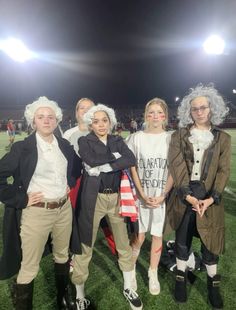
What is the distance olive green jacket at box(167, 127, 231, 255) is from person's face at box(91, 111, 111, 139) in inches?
28.0

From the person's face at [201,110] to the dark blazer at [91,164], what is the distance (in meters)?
0.78

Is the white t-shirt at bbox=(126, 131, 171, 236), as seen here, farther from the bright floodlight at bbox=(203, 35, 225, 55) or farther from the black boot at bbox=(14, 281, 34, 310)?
the bright floodlight at bbox=(203, 35, 225, 55)

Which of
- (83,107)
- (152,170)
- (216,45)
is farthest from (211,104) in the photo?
(216,45)

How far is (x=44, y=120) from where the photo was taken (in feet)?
8.36

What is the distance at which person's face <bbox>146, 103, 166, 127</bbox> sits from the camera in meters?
3.07

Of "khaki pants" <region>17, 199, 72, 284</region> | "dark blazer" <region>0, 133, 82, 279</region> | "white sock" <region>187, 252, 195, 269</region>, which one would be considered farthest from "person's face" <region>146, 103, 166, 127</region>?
"white sock" <region>187, 252, 195, 269</region>

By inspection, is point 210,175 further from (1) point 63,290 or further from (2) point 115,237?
(1) point 63,290

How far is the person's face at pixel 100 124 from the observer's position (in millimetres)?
2822

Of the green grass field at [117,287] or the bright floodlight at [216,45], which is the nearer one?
the green grass field at [117,287]

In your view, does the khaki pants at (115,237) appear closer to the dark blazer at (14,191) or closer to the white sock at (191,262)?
the dark blazer at (14,191)

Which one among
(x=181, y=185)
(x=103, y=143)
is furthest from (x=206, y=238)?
(x=103, y=143)

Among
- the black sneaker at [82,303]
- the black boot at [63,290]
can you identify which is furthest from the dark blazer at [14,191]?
the black sneaker at [82,303]

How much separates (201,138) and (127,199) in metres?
0.95

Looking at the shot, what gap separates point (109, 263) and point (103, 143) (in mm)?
1809
